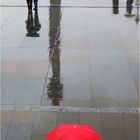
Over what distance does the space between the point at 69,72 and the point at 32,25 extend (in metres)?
5.19

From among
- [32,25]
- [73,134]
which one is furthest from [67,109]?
[32,25]

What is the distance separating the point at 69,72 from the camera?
1126 centimetres

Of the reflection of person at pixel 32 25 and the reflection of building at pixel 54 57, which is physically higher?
the reflection of person at pixel 32 25

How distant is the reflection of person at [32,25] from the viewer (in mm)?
14773

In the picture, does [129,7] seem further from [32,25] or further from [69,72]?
[69,72]

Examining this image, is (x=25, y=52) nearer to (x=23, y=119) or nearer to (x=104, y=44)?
(x=104, y=44)

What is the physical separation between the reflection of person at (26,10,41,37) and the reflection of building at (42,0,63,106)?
0.57 metres

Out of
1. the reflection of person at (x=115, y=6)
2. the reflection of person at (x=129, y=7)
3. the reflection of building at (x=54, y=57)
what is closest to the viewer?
the reflection of building at (x=54, y=57)

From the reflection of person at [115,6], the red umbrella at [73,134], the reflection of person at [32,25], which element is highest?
the red umbrella at [73,134]

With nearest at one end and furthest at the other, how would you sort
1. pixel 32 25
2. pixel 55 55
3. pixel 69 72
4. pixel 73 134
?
pixel 73 134 < pixel 69 72 < pixel 55 55 < pixel 32 25

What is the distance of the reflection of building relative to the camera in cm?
991

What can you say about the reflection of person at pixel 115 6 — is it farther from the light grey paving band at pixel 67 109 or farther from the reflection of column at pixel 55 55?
the light grey paving band at pixel 67 109

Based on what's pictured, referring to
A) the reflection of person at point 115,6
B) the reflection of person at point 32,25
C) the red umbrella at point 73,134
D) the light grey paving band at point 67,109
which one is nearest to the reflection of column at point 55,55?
the light grey paving band at point 67,109

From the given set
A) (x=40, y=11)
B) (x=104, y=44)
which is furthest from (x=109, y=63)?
(x=40, y=11)
